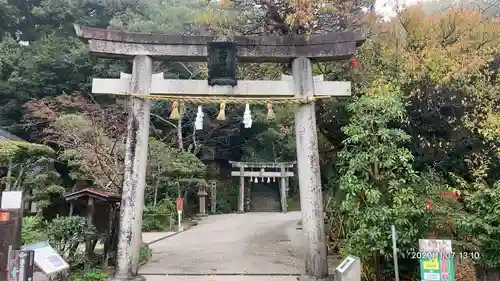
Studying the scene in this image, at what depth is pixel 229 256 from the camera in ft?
30.1

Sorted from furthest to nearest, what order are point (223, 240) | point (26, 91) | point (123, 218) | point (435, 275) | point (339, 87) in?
point (26, 91) < point (223, 240) < point (339, 87) < point (123, 218) < point (435, 275)

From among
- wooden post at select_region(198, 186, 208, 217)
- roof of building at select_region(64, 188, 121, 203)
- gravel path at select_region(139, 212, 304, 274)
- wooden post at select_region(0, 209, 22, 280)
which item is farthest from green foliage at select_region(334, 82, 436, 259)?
wooden post at select_region(198, 186, 208, 217)

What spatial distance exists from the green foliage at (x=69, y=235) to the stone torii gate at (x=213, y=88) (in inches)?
50.4

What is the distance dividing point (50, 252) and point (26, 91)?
19467mm

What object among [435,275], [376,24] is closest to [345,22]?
[376,24]

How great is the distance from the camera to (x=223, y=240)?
12.4 meters

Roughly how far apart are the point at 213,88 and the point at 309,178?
2.46 metres

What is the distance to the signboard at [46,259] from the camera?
16.5ft

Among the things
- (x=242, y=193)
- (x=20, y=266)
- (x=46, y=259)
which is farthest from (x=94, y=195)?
(x=242, y=193)

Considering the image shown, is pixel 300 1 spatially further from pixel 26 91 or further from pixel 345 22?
pixel 26 91

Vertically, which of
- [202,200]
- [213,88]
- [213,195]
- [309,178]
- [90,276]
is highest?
[213,88]

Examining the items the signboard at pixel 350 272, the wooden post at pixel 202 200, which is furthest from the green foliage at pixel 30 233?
the wooden post at pixel 202 200

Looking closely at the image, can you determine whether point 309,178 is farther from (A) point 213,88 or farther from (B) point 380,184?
(A) point 213,88

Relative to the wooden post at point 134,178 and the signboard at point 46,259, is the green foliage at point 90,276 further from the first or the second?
the signboard at point 46,259
